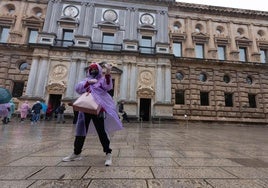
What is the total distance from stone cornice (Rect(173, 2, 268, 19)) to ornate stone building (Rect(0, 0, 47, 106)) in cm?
1844

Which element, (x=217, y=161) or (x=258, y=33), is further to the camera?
(x=258, y=33)

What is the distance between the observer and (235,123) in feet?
68.7

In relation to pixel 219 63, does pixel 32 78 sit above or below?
below

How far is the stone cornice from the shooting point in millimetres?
24484

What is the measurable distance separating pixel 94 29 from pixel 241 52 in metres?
20.5

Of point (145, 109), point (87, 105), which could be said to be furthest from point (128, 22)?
point (87, 105)

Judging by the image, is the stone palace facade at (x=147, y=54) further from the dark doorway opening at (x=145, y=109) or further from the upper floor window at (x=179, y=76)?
the dark doorway opening at (x=145, y=109)

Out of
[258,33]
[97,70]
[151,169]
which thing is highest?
[258,33]

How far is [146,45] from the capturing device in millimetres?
22328

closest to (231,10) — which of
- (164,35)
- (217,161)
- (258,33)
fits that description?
(258,33)

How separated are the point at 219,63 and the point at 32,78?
72.7ft

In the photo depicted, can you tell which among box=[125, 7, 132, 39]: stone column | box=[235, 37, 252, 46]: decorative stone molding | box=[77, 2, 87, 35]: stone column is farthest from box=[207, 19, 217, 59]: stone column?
box=[77, 2, 87, 35]: stone column

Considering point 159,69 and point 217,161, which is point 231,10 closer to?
point 159,69

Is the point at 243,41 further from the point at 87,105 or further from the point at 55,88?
the point at 87,105
